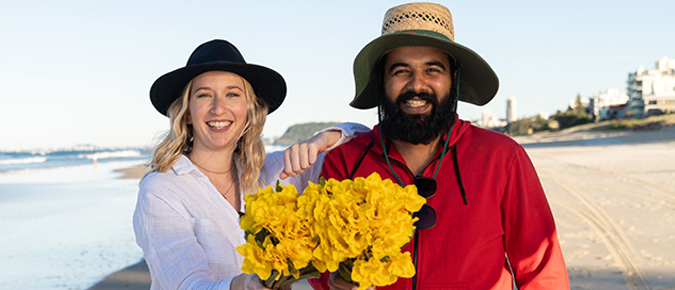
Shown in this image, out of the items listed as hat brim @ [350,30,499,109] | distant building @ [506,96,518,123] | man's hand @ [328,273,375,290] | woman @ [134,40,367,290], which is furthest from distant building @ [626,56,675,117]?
man's hand @ [328,273,375,290]

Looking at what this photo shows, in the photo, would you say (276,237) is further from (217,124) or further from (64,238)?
(64,238)

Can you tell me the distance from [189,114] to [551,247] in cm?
194

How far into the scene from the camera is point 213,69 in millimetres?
2930

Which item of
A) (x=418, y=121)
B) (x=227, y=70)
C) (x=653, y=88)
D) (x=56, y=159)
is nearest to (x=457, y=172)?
(x=418, y=121)

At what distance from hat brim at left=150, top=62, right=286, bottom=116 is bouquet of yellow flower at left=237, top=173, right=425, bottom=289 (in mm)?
1361

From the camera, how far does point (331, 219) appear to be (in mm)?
1570

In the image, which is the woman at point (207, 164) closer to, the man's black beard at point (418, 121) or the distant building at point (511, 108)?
the man's black beard at point (418, 121)

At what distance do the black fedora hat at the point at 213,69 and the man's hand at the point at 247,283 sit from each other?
4.08ft

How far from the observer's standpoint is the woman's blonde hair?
2.94 meters

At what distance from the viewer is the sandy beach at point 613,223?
6.73m

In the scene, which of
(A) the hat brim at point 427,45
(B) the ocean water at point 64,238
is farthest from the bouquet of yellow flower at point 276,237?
(B) the ocean water at point 64,238

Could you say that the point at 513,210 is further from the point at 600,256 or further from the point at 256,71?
the point at 600,256

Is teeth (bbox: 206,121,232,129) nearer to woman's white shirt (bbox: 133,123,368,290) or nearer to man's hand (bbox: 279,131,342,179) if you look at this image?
woman's white shirt (bbox: 133,123,368,290)

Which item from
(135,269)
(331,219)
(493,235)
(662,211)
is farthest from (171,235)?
(662,211)
